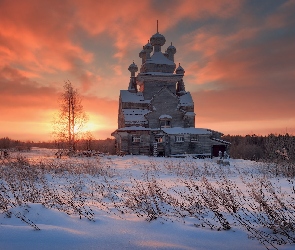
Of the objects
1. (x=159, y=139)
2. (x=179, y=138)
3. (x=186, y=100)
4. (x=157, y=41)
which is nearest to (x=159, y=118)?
(x=159, y=139)

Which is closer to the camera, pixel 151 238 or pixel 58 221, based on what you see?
pixel 151 238

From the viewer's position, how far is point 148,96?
33250 millimetres

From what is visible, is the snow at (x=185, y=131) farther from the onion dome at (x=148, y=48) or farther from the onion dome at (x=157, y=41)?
the onion dome at (x=148, y=48)

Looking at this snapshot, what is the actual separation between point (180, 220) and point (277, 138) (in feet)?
34.1

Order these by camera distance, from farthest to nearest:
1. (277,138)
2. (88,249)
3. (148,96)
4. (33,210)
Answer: (148,96), (277,138), (33,210), (88,249)

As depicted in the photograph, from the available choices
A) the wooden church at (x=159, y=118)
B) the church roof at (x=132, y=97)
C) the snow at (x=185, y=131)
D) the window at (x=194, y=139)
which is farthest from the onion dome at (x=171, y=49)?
the window at (x=194, y=139)

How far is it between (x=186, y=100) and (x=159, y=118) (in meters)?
5.87

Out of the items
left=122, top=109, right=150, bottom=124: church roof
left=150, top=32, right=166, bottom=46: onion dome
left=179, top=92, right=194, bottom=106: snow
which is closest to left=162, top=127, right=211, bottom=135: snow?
left=122, top=109, right=150, bottom=124: church roof

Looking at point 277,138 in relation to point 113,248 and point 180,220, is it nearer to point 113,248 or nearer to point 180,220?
point 180,220

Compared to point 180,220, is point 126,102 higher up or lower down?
higher up

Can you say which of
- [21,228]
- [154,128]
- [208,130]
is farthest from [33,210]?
[208,130]

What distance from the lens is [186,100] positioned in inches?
1366

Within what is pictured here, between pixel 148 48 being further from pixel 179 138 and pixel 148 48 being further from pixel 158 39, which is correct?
pixel 179 138

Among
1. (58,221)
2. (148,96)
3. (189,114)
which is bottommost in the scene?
(58,221)
